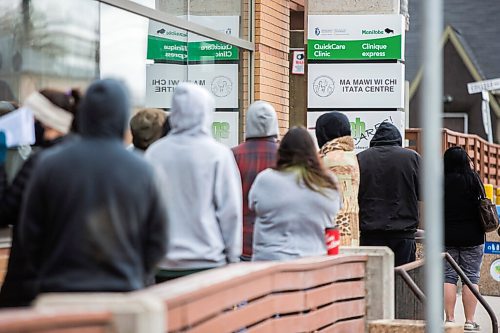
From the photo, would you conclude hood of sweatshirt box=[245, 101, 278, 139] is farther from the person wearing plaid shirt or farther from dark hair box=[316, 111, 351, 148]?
dark hair box=[316, 111, 351, 148]

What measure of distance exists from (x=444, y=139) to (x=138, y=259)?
1468cm

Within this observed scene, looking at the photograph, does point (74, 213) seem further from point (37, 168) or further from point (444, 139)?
point (444, 139)

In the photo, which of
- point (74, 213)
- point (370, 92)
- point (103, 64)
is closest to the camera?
point (74, 213)

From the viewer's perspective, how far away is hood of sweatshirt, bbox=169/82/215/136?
6.87m

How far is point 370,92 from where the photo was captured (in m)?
16.1

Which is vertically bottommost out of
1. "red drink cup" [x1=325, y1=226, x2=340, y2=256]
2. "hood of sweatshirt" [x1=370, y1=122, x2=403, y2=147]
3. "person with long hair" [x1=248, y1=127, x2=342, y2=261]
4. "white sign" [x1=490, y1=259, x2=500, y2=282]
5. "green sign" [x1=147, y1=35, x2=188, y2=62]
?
"white sign" [x1=490, y1=259, x2=500, y2=282]

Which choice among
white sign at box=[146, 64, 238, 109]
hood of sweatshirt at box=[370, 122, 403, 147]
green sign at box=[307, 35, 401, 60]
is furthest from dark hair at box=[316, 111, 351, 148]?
green sign at box=[307, 35, 401, 60]

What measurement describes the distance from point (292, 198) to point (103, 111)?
9.25 feet

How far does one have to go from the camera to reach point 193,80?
13.4m

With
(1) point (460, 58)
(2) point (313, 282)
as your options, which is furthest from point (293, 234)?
(1) point (460, 58)

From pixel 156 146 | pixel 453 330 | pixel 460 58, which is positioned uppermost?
pixel 460 58

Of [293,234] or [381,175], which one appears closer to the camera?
[293,234]

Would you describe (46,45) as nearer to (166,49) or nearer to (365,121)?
(166,49)

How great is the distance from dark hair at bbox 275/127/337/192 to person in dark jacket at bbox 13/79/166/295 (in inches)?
105
